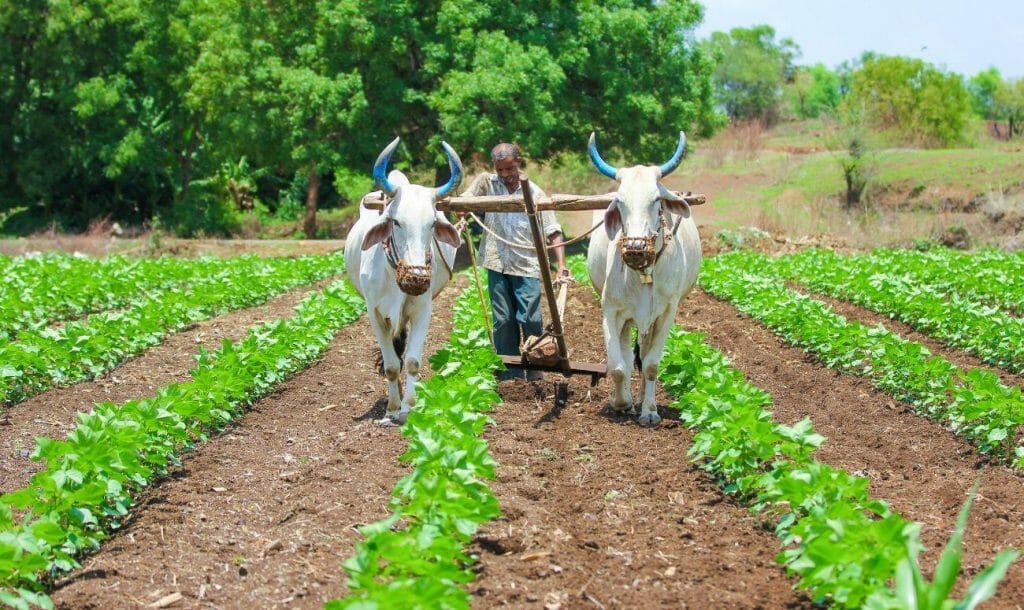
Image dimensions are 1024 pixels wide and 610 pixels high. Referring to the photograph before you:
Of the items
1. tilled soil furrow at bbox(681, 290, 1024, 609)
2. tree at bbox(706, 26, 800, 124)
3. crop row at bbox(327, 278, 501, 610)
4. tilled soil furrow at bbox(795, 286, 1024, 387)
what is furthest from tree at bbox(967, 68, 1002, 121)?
crop row at bbox(327, 278, 501, 610)

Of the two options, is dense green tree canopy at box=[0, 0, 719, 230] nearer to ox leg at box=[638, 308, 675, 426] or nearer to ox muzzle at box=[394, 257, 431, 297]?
ox leg at box=[638, 308, 675, 426]

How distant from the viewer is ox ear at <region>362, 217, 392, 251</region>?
7.32 metres

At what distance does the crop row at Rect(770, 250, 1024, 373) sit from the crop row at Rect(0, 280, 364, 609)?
655cm

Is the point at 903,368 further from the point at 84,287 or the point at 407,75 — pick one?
the point at 407,75

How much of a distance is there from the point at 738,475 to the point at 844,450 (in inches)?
63.0

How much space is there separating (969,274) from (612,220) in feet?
36.2

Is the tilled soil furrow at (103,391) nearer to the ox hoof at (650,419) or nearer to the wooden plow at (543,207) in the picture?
the wooden plow at (543,207)

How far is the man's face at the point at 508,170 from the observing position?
8.27 meters

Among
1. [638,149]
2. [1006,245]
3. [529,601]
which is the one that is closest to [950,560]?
[529,601]

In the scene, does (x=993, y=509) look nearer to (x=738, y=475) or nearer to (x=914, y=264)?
(x=738, y=475)

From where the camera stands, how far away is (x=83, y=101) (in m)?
32.7

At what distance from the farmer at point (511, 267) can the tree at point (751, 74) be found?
202 feet

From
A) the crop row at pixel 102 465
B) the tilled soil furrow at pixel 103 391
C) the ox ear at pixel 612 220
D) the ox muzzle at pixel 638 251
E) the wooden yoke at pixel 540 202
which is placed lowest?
the tilled soil furrow at pixel 103 391

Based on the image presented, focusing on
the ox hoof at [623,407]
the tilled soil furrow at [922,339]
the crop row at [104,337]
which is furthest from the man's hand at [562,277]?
the crop row at [104,337]
